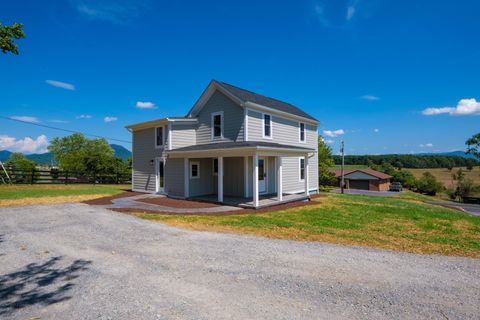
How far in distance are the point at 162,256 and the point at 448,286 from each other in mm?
5167

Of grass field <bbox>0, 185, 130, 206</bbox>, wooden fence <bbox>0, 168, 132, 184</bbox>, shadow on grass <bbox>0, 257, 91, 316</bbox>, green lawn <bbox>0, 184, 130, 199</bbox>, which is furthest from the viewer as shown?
wooden fence <bbox>0, 168, 132, 184</bbox>


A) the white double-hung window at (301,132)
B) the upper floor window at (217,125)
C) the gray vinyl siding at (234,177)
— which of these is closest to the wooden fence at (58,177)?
the upper floor window at (217,125)

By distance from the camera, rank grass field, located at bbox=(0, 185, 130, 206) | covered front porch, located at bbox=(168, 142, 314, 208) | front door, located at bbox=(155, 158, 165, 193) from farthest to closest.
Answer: front door, located at bbox=(155, 158, 165, 193) → covered front porch, located at bbox=(168, 142, 314, 208) → grass field, located at bbox=(0, 185, 130, 206)

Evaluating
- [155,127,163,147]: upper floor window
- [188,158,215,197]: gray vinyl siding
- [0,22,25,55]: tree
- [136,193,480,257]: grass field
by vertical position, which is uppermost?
[0,22,25,55]: tree

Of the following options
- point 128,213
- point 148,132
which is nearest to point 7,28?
point 128,213

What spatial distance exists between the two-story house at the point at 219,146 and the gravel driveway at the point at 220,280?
24.7 feet

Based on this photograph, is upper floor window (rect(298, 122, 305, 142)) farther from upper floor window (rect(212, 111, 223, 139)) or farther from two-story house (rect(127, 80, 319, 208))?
upper floor window (rect(212, 111, 223, 139))

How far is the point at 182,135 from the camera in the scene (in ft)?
54.6

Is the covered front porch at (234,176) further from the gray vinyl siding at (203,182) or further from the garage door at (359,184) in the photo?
the garage door at (359,184)

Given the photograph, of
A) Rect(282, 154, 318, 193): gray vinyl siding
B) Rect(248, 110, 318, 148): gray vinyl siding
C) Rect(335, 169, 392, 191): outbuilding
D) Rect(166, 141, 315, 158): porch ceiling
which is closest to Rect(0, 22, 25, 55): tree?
Rect(166, 141, 315, 158): porch ceiling

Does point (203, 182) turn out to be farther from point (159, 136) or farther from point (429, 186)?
point (429, 186)

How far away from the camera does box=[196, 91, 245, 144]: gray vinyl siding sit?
1500 centimetres

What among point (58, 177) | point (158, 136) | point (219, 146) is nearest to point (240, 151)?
point (219, 146)

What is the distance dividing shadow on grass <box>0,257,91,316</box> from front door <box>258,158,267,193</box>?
1154cm
